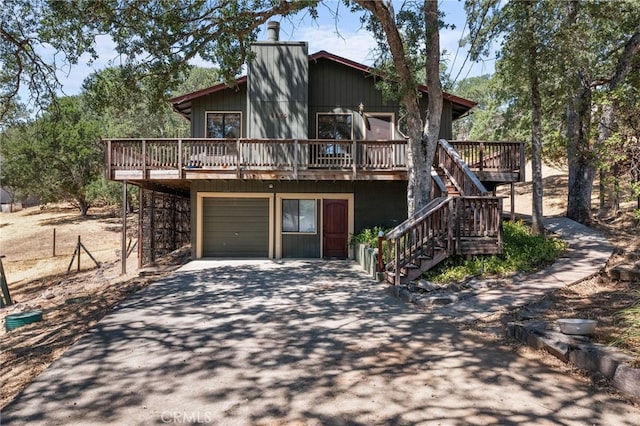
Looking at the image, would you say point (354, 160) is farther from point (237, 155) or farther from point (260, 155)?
point (237, 155)

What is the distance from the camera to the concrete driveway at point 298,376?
3344 millimetres

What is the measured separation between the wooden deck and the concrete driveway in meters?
5.88

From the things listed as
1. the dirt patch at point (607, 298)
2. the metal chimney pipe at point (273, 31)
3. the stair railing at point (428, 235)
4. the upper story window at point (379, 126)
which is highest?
the metal chimney pipe at point (273, 31)

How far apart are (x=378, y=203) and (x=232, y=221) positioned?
502 cm

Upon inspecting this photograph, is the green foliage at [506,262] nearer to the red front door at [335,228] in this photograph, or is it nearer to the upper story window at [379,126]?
the red front door at [335,228]

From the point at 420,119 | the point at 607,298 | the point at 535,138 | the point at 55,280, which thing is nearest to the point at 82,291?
the point at 55,280

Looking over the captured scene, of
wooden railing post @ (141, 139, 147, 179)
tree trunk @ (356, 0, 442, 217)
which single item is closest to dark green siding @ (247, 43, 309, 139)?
wooden railing post @ (141, 139, 147, 179)

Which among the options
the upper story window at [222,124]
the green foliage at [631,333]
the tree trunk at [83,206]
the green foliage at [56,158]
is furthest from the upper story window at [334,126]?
the tree trunk at [83,206]

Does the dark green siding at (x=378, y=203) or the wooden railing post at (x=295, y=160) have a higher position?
the wooden railing post at (x=295, y=160)

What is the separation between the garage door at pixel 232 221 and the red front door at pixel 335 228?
6.51ft

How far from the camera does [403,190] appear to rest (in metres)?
13.8

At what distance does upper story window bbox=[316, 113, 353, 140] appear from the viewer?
45.9 ft

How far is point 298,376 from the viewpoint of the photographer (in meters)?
4.13

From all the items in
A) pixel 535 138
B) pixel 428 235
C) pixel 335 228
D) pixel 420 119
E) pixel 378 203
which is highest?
pixel 420 119
